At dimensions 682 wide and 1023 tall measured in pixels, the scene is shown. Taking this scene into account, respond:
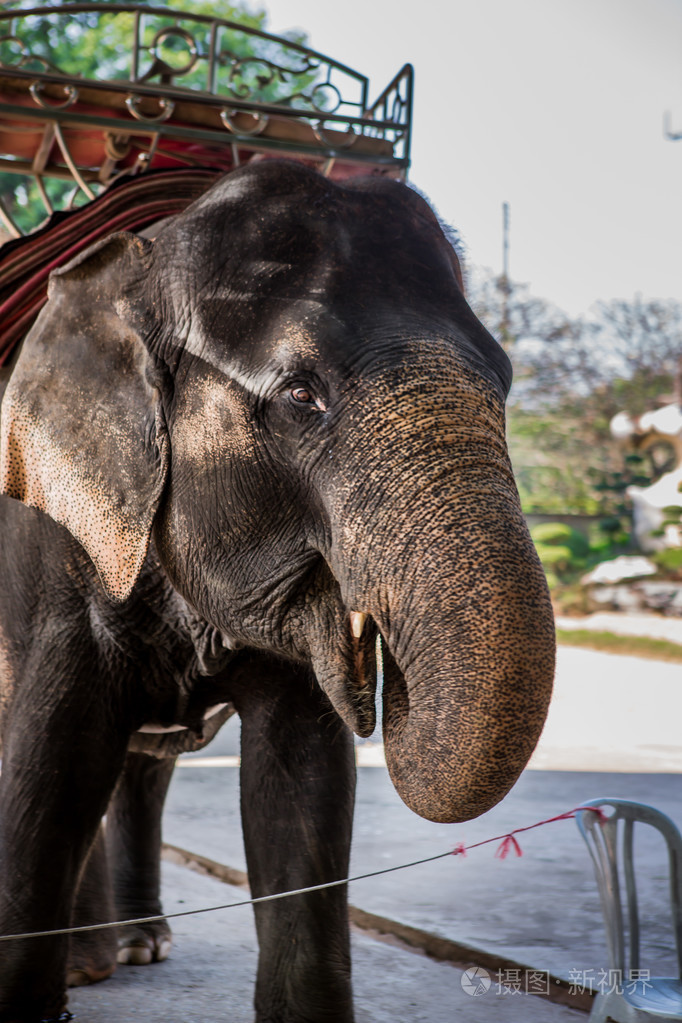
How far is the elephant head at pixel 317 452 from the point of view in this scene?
151 cm

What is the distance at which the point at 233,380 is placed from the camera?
70.7 inches

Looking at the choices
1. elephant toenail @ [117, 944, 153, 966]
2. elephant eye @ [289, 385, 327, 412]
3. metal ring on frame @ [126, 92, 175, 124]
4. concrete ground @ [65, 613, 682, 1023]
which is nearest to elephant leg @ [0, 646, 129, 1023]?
concrete ground @ [65, 613, 682, 1023]

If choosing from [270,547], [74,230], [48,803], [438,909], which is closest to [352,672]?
[270,547]

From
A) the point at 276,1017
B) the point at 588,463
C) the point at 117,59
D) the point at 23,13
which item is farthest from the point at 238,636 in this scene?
the point at 588,463

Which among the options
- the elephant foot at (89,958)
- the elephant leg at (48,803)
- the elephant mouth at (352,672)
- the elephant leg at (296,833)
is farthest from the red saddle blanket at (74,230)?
the elephant foot at (89,958)

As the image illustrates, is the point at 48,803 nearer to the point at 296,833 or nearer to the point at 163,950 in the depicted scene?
the point at 296,833

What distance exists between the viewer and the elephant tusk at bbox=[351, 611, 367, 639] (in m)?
1.66

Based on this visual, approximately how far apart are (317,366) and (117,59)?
13699 mm

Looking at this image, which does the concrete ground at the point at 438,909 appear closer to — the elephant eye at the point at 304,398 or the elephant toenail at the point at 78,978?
the elephant toenail at the point at 78,978

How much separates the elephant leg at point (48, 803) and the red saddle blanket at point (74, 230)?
0.75 meters

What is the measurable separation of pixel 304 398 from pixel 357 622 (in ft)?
1.16

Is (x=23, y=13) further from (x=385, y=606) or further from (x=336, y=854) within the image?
(x=336, y=854)

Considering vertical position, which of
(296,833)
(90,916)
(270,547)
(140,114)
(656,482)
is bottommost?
(90,916)

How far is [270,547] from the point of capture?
180 cm
